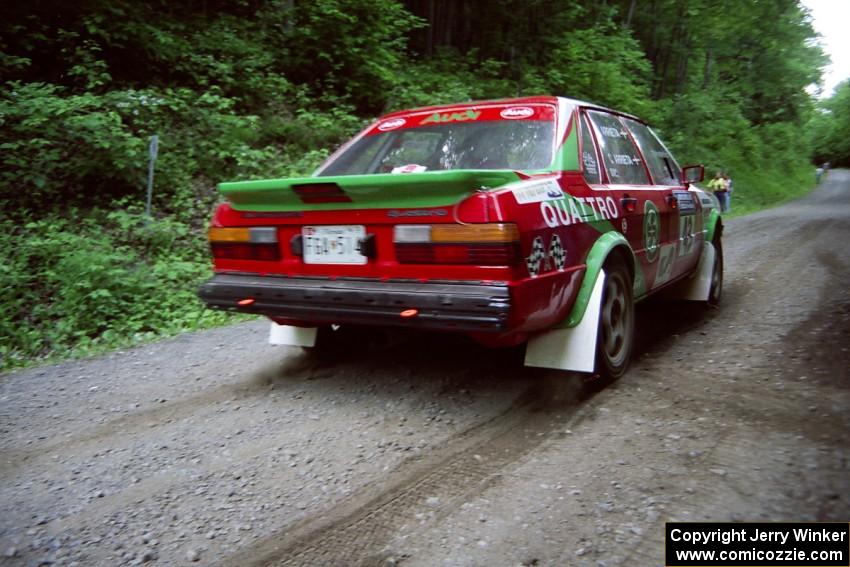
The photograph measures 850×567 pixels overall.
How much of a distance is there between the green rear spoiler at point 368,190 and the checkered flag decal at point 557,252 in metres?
0.36

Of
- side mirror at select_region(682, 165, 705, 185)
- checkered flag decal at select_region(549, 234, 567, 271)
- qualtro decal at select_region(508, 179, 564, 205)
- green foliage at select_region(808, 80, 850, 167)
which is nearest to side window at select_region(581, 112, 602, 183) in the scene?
qualtro decal at select_region(508, 179, 564, 205)

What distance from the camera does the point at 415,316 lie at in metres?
2.75

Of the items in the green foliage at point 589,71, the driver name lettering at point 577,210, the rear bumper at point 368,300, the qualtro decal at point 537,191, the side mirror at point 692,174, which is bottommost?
the rear bumper at point 368,300

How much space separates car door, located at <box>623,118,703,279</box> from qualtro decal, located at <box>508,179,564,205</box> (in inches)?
65.5

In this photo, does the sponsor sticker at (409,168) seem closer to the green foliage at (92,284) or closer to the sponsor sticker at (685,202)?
the sponsor sticker at (685,202)

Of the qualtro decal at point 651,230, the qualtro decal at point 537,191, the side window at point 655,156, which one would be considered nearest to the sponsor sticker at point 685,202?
the side window at point 655,156

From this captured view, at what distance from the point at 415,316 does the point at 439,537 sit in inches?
40.1

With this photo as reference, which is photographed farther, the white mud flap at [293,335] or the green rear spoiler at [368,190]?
the white mud flap at [293,335]

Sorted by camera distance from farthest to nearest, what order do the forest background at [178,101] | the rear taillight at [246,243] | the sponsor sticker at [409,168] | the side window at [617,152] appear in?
the forest background at [178,101], the side window at [617,152], the sponsor sticker at [409,168], the rear taillight at [246,243]

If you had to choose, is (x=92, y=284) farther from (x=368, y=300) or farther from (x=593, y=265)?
(x=593, y=265)

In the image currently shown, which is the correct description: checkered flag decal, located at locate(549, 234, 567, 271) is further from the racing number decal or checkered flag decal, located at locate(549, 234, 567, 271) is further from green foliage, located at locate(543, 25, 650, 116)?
green foliage, located at locate(543, 25, 650, 116)

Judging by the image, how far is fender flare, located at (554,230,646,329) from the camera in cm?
310

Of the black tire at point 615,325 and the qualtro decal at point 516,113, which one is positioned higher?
the qualtro decal at point 516,113

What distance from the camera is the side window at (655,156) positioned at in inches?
174
